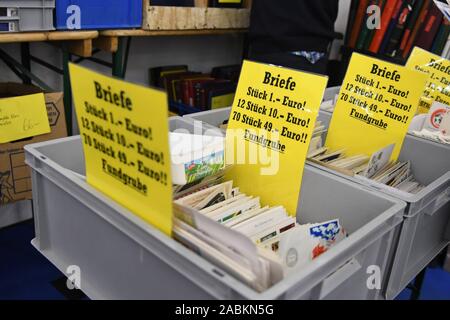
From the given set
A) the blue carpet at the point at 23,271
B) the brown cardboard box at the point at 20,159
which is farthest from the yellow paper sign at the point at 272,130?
the blue carpet at the point at 23,271

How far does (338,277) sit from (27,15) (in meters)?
1.39

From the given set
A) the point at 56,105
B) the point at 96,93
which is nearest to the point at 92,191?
the point at 96,93

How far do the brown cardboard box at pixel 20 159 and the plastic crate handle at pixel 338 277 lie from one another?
1.25m

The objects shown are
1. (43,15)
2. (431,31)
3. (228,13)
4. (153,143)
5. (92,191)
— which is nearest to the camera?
(153,143)

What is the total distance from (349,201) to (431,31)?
7.06ft

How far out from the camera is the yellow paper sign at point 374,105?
1064 millimetres

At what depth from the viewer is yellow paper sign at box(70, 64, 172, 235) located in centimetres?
58

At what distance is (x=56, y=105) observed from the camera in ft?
5.27

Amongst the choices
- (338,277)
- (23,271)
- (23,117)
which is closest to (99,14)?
(23,117)

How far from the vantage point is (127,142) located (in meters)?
0.64

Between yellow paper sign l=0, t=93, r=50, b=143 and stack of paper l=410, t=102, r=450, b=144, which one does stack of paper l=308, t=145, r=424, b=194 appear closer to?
stack of paper l=410, t=102, r=450, b=144

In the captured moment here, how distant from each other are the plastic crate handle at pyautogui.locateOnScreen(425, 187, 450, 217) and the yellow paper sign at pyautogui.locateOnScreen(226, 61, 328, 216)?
255 millimetres

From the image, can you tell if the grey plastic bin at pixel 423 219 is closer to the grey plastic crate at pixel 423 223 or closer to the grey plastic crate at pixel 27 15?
the grey plastic crate at pixel 423 223
